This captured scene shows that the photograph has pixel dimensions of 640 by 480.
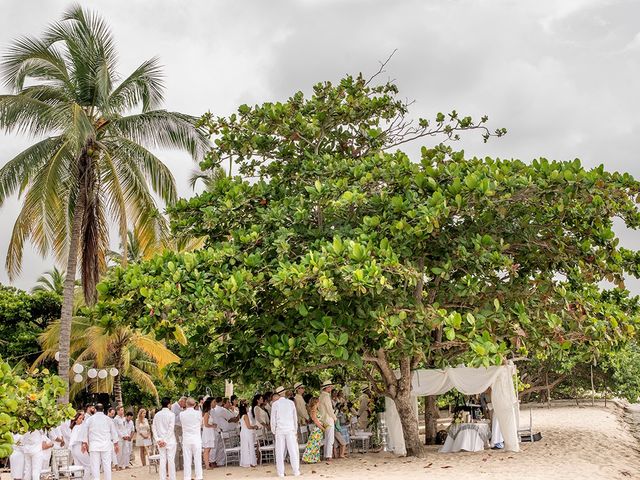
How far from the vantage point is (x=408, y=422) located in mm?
14969

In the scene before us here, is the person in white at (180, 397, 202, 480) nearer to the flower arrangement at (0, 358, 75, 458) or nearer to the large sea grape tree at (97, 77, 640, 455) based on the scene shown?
the large sea grape tree at (97, 77, 640, 455)

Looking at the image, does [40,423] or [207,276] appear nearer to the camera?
[40,423]

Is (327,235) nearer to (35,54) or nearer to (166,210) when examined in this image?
(166,210)

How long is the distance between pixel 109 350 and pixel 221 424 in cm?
1046

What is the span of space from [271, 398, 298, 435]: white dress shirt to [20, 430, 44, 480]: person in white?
13.4 feet

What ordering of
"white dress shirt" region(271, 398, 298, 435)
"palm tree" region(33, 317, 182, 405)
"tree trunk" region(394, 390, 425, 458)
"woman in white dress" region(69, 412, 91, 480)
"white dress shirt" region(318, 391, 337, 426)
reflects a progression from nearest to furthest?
"white dress shirt" region(271, 398, 298, 435)
"woman in white dress" region(69, 412, 91, 480)
"tree trunk" region(394, 390, 425, 458)
"white dress shirt" region(318, 391, 337, 426)
"palm tree" region(33, 317, 182, 405)

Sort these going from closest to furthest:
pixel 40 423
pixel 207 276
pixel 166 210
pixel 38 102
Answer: pixel 40 423 < pixel 207 276 < pixel 166 210 < pixel 38 102

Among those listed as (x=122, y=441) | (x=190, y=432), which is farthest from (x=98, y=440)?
(x=122, y=441)

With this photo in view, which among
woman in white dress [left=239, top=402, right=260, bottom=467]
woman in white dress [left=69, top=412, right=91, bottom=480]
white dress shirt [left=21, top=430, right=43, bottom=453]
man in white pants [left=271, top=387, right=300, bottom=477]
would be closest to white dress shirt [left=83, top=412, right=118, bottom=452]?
white dress shirt [left=21, top=430, right=43, bottom=453]

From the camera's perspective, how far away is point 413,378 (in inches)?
616

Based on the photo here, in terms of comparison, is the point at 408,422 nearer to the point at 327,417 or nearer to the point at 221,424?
the point at 327,417

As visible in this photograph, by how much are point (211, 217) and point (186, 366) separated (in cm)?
315

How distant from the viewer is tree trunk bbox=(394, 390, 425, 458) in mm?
14953

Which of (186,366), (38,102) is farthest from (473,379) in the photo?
(38,102)
